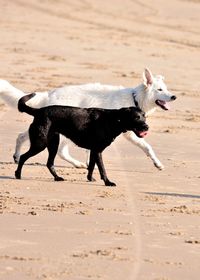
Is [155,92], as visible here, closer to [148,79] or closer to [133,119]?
[148,79]

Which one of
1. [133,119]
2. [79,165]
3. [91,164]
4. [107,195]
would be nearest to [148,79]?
[79,165]

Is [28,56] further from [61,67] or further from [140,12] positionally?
[140,12]

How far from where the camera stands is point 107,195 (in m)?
11.0

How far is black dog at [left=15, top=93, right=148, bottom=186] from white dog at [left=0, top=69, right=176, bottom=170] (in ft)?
3.09

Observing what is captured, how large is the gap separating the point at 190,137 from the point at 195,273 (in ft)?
24.6

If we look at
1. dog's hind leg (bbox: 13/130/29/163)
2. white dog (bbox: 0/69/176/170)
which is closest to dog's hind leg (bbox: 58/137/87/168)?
white dog (bbox: 0/69/176/170)

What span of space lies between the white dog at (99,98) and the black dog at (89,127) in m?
0.94

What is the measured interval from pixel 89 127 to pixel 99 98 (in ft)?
4.53

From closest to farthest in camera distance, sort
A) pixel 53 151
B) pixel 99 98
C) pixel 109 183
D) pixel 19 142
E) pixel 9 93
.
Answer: pixel 109 183
pixel 53 151
pixel 9 93
pixel 19 142
pixel 99 98

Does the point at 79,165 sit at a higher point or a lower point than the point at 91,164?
lower

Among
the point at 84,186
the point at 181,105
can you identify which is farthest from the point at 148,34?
the point at 84,186

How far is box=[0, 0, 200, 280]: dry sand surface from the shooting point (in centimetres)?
817

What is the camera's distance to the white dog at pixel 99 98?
12773mm

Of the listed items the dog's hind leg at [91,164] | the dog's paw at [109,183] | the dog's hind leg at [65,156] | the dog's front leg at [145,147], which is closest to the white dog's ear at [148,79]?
the dog's front leg at [145,147]
